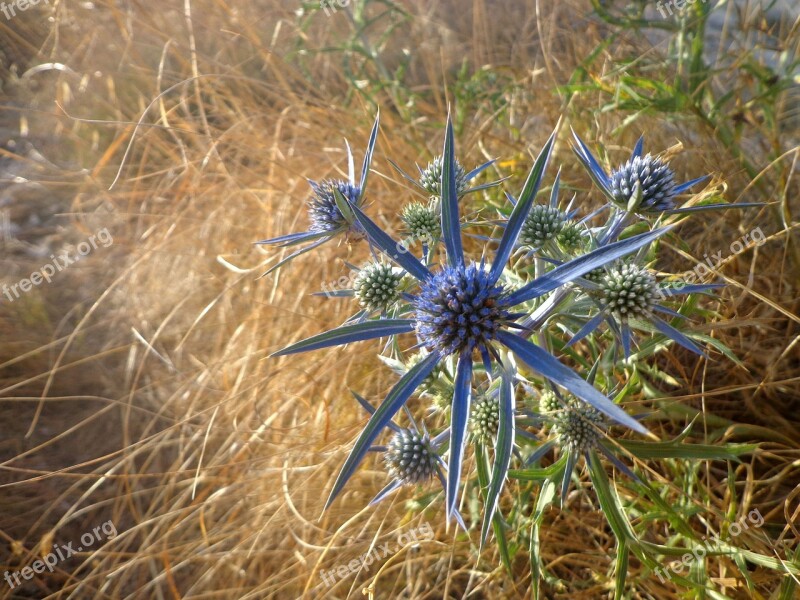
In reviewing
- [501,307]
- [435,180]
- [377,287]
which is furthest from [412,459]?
[435,180]

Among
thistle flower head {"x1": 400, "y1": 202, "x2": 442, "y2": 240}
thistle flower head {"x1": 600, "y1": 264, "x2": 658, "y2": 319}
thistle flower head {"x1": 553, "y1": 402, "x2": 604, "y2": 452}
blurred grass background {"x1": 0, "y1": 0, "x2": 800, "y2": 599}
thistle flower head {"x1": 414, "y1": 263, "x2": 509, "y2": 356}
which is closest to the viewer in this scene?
thistle flower head {"x1": 414, "y1": 263, "x2": 509, "y2": 356}

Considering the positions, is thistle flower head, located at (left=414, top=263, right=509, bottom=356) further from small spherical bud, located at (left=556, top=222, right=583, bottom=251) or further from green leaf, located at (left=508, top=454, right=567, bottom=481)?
green leaf, located at (left=508, top=454, right=567, bottom=481)

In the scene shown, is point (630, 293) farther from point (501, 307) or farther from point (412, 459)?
point (412, 459)

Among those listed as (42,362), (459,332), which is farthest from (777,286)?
(42,362)

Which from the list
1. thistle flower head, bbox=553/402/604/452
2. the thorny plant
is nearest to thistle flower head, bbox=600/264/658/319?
the thorny plant

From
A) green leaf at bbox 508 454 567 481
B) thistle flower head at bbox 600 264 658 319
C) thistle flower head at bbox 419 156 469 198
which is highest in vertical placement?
thistle flower head at bbox 419 156 469 198

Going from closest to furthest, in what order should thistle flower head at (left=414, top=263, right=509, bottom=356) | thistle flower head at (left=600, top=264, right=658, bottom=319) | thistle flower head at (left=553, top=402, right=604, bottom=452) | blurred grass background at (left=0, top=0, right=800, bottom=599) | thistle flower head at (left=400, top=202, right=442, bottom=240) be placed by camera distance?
thistle flower head at (left=414, top=263, right=509, bottom=356)
thistle flower head at (left=600, top=264, right=658, bottom=319)
thistle flower head at (left=553, top=402, right=604, bottom=452)
thistle flower head at (left=400, top=202, right=442, bottom=240)
blurred grass background at (left=0, top=0, right=800, bottom=599)

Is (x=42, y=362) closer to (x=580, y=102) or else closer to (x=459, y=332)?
(x=459, y=332)
